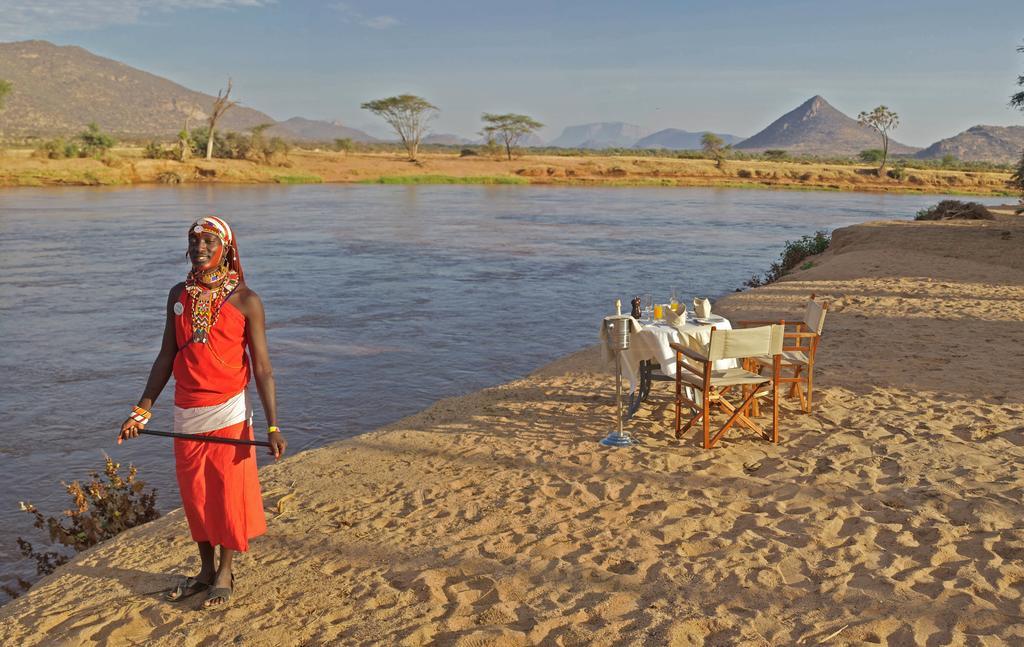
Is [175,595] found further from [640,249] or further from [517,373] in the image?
[640,249]

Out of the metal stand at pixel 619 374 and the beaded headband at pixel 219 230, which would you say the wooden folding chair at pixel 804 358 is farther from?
the beaded headband at pixel 219 230

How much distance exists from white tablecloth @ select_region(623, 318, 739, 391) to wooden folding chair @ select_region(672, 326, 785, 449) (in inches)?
4.5

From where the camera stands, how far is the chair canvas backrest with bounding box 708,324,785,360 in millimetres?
5496

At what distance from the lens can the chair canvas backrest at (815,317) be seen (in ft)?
21.3

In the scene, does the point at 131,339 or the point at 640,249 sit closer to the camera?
the point at 131,339

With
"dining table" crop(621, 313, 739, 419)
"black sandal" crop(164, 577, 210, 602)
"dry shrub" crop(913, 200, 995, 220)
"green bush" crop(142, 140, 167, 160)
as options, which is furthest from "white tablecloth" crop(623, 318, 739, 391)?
"green bush" crop(142, 140, 167, 160)

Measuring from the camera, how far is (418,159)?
6725cm

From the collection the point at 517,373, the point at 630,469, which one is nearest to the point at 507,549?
the point at 630,469

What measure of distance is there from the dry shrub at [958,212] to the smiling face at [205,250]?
23.7 m

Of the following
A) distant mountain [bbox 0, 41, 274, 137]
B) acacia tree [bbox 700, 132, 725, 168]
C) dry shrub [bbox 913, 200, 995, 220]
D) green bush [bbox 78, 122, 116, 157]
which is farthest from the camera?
distant mountain [bbox 0, 41, 274, 137]

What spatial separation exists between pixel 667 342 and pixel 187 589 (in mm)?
4011

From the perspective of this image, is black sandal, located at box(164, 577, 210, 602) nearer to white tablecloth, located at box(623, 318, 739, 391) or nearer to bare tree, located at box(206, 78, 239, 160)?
white tablecloth, located at box(623, 318, 739, 391)

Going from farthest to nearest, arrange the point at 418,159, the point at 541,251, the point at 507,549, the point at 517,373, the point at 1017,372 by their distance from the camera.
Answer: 1. the point at 418,159
2. the point at 541,251
3. the point at 517,373
4. the point at 1017,372
5. the point at 507,549

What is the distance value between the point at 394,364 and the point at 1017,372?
7.06m
